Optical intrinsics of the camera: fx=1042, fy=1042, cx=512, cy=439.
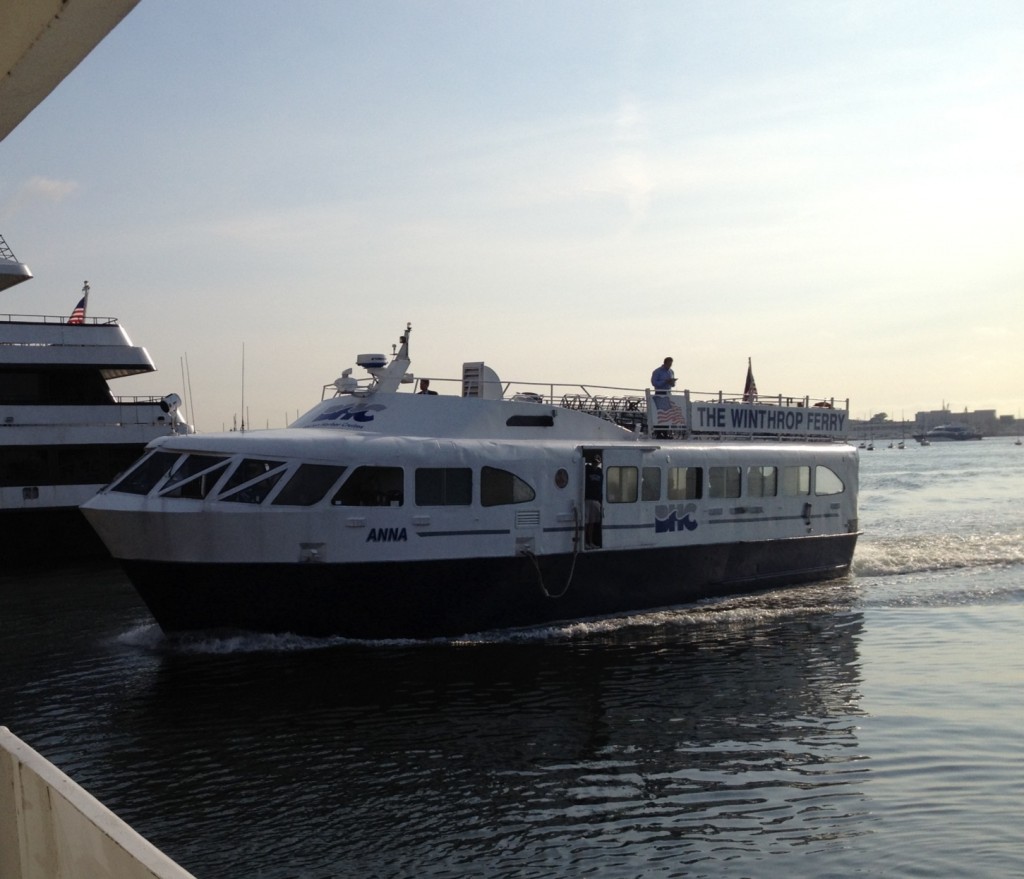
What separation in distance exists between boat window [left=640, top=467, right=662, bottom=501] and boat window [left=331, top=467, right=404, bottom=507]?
5.12m

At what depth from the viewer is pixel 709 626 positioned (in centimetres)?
1870

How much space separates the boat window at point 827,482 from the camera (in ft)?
76.7

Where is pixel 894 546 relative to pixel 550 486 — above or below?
below

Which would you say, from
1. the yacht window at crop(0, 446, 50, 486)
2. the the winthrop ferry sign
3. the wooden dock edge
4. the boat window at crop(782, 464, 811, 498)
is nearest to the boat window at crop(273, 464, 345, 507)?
the the winthrop ferry sign

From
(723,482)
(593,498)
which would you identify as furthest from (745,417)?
(593,498)

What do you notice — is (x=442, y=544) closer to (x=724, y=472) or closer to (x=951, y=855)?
(x=724, y=472)

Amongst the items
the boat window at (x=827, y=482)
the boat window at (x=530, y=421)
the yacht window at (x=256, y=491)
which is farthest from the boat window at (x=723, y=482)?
the yacht window at (x=256, y=491)

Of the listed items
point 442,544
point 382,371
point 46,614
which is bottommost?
point 46,614

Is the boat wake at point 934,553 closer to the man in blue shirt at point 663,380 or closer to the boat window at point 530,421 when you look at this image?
the man in blue shirt at point 663,380

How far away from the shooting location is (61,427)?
1072 inches

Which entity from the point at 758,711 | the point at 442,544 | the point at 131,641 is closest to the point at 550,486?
the point at 442,544

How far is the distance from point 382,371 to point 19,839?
1488 cm

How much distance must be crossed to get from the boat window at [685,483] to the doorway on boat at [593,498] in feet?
5.94

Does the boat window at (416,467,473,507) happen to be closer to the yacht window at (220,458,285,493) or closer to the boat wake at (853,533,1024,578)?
the yacht window at (220,458,285,493)
